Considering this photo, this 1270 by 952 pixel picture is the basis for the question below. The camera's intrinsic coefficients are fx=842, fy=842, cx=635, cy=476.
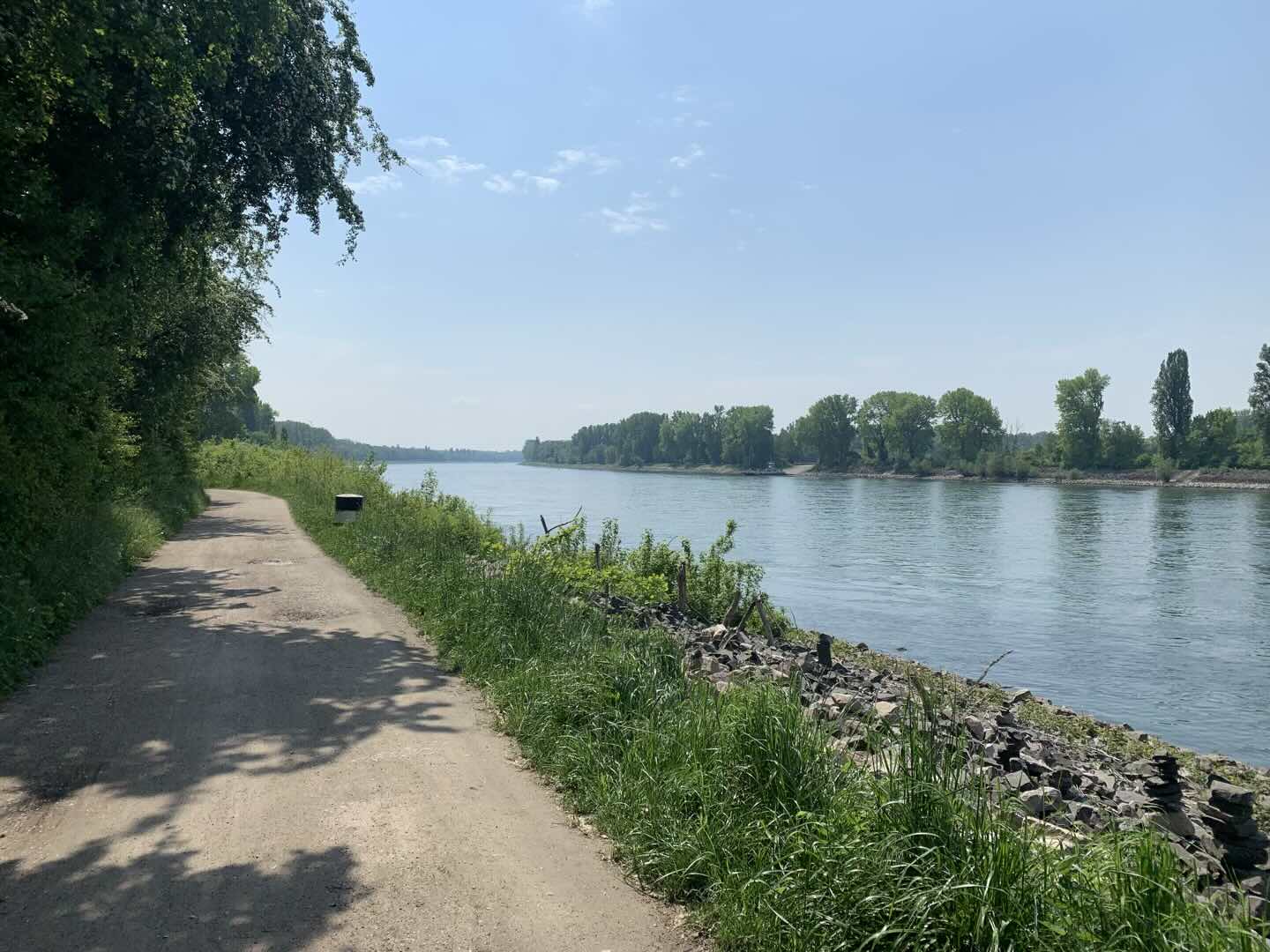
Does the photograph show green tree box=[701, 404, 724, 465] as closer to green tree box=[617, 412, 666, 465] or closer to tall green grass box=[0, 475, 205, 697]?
green tree box=[617, 412, 666, 465]

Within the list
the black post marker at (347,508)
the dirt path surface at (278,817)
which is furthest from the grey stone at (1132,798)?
the black post marker at (347,508)

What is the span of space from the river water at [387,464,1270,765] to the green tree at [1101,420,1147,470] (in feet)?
178

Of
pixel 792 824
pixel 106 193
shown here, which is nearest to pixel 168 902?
pixel 792 824

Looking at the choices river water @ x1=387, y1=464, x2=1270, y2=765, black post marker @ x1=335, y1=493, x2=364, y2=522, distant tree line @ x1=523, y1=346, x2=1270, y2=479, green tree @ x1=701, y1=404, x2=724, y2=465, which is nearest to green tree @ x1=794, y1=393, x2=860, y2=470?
distant tree line @ x1=523, y1=346, x2=1270, y2=479

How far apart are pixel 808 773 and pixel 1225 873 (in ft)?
9.41

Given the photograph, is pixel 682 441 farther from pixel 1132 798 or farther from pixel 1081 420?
pixel 1132 798

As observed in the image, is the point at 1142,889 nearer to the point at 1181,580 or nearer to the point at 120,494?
the point at 120,494

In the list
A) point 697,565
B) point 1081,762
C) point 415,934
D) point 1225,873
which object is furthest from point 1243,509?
point 415,934

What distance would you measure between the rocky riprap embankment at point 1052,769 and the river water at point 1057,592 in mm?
4077

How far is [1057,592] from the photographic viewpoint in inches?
1056

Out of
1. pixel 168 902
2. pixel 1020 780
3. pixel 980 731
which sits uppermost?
pixel 168 902

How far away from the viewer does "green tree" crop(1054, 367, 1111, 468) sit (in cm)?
11350

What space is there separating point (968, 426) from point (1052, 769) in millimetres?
127743

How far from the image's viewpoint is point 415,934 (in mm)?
4035
